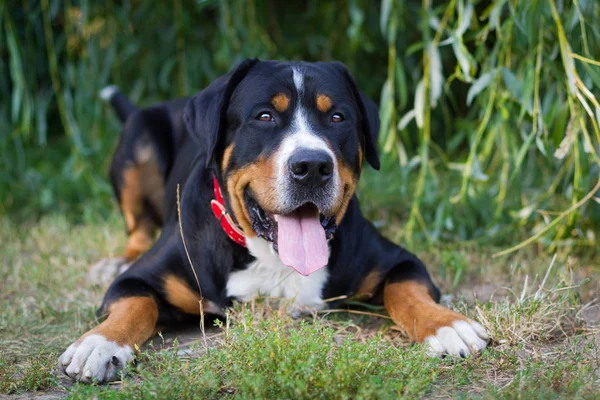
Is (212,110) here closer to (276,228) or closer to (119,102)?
(276,228)

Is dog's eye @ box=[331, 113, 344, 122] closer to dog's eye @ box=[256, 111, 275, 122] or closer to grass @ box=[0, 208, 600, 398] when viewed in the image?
dog's eye @ box=[256, 111, 275, 122]

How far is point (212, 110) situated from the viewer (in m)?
3.31

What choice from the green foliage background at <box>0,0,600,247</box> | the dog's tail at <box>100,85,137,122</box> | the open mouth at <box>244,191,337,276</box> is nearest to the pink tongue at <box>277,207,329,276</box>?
the open mouth at <box>244,191,337,276</box>

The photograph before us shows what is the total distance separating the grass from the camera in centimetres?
239

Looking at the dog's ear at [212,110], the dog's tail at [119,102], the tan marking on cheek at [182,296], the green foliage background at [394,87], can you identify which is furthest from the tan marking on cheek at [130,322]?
the dog's tail at [119,102]

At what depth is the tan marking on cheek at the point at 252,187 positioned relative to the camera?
3.10 meters

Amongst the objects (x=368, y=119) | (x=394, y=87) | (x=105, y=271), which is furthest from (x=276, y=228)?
(x=394, y=87)

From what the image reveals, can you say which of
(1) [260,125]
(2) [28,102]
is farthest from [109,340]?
(2) [28,102]

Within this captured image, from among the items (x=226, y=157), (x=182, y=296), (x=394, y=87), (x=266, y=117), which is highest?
(x=266, y=117)

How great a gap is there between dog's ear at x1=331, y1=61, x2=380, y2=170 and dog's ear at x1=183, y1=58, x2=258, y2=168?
1.49 ft

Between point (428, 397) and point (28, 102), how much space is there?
12.9ft

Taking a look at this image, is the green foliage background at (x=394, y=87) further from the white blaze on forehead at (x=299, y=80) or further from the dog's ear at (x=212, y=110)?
the dog's ear at (x=212, y=110)

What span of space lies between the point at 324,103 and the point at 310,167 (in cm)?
44

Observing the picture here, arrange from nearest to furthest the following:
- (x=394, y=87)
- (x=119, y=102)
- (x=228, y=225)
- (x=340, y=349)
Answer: (x=340, y=349) < (x=228, y=225) < (x=119, y=102) < (x=394, y=87)
